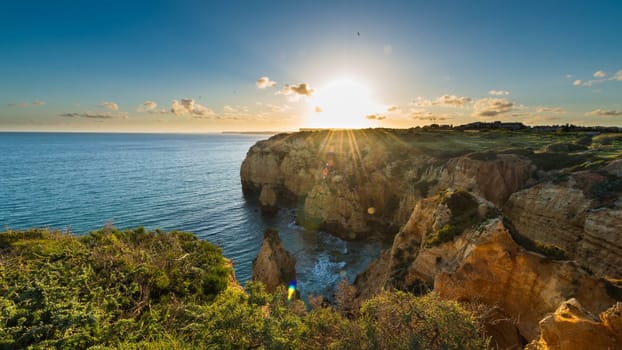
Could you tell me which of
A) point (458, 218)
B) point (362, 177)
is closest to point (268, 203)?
point (362, 177)

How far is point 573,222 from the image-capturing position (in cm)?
1905

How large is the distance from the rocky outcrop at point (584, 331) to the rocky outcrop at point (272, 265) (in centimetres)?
2062

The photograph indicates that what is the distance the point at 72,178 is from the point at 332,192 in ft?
215

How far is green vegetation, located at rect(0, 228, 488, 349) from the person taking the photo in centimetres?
744

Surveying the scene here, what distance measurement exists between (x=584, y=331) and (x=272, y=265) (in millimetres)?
21435

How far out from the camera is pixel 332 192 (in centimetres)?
4116

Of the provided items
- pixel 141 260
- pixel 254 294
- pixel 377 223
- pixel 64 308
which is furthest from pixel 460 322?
pixel 377 223

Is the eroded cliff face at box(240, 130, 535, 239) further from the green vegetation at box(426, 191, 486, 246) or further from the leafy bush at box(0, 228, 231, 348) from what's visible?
the leafy bush at box(0, 228, 231, 348)

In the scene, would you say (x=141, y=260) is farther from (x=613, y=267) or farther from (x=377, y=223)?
(x=377, y=223)

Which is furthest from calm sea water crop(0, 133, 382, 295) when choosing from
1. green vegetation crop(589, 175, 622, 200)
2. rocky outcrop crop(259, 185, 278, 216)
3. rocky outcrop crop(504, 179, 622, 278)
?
green vegetation crop(589, 175, 622, 200)

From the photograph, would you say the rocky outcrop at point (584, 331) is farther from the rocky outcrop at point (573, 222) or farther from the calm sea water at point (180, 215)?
the calm sea water at point (180, 215)

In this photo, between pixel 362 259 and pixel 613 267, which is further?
pixel 362 259

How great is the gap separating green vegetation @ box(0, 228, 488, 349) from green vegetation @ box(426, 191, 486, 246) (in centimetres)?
519

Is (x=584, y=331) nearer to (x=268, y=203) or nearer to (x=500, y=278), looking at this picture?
(x=500, y=278)
